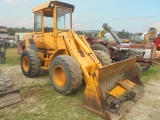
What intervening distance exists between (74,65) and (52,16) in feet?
7.86

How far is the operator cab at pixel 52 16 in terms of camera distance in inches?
215

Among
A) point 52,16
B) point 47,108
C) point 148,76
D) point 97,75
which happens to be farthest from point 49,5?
point 148,76

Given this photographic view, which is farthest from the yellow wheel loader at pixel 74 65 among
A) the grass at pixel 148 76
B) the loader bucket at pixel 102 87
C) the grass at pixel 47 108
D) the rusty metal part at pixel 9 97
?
the grass at pixel 148 76

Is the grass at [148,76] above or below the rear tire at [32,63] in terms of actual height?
below

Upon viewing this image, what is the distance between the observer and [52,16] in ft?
19.2

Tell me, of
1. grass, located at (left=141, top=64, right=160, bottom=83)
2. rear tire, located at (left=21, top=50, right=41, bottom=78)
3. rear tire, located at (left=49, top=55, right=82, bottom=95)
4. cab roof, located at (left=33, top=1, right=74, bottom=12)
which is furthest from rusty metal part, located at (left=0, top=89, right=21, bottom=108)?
grass, located at (left=141, top=64, right=160, bottom=83)

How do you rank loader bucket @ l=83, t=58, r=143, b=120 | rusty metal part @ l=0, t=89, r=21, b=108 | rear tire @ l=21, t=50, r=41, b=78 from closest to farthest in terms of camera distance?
loader bucket @ l=83, t=58, r=143, b=120, rusty metal part @ l=0, t=89, r=21, b=108, rear tire @ l=21, t=50, r=41, b=78

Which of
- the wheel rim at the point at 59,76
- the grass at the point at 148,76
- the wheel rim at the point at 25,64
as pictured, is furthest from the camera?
the grass at the point at 148,76

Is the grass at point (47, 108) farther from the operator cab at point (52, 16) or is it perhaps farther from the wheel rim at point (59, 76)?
the operator cab at point (52, 16)

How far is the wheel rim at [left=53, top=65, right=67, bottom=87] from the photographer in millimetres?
4684

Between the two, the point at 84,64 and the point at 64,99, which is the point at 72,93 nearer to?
the point at 64,99

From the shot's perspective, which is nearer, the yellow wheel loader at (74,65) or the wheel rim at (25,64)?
the yellow wheel loader at (74,65)

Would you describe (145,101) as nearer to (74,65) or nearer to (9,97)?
(74,65)

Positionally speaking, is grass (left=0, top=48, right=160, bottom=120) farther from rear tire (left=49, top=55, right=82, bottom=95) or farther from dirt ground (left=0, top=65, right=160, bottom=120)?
dirt ground (left=0, top=65, right=160, bottom=120)
